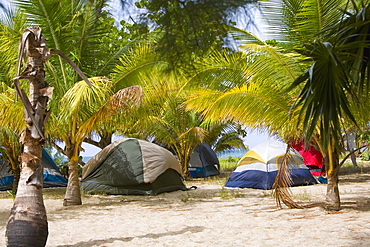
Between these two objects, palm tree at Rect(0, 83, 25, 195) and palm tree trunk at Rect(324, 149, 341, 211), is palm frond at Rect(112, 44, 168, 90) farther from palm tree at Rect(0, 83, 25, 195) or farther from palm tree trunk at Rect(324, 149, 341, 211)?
palm tree trunk at Rect(324, 149, 341, 211)

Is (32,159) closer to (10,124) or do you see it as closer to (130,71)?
(10,124)

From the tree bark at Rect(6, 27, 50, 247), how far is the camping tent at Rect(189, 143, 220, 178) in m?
13.7

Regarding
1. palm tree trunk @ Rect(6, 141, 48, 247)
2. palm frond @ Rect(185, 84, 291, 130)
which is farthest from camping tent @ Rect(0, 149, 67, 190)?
palm tree trunk @ Rect(6, 141, 48, 247)

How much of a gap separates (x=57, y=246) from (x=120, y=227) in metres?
1.38

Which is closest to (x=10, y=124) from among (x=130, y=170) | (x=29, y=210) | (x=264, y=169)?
(x=130, y=170)

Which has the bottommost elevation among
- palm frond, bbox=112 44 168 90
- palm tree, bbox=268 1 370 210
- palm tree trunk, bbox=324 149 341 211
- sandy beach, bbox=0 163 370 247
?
sandy beach, bbox=0 163 370 247

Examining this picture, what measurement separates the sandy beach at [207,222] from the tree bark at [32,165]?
77 cm

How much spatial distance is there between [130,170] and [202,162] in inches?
320

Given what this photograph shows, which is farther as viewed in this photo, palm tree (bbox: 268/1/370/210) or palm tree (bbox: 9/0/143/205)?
palm tree (bbox: 9/0/143/205)

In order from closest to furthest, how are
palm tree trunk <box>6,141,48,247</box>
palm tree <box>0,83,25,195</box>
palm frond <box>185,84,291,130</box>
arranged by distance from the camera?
palm tree trunk <box>6,141,48,247</box> < palm frond <box>185,84,291,130</box> < palm tree <box>0,83,25,195</box>

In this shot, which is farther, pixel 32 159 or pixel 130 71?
pixel 130 71

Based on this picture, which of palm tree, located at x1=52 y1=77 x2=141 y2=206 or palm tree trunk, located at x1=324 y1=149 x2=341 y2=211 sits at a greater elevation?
palm tree, located at x1=52 y1=77 x2=141 y2=206

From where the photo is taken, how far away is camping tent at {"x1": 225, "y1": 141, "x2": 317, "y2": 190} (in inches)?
449

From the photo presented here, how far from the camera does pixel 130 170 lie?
419 inches
